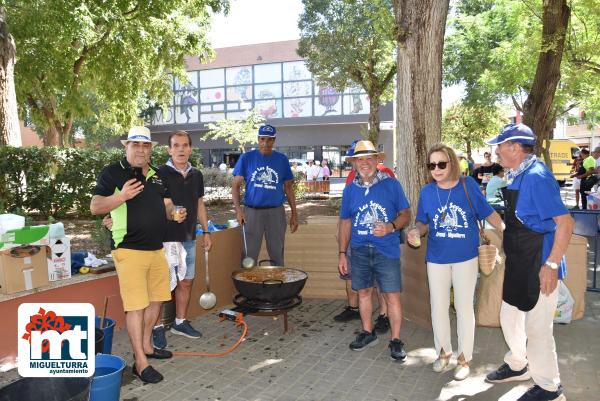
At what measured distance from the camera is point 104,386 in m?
3.21

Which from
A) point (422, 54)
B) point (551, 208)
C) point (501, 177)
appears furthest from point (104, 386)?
point (501, 177)

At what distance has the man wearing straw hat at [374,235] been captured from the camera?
4430 mm

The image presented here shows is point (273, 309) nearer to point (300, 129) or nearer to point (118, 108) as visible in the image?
point (118, 108)

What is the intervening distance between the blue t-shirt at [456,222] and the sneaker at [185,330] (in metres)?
2.62

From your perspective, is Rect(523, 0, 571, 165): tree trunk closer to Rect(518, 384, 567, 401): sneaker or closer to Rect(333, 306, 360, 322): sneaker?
Rect(333, 306, 360, 322): sneaker

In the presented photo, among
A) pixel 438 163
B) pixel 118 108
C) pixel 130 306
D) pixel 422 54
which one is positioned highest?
pixel 118 108

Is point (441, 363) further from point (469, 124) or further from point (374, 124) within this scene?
point (469, 124)

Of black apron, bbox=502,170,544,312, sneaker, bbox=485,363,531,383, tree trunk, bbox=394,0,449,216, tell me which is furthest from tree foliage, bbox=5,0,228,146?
sneaker, bbox=485,363,531,383

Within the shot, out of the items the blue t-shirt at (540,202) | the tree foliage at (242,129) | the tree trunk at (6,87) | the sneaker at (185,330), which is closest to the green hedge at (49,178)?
the tree trunk at (6,87)

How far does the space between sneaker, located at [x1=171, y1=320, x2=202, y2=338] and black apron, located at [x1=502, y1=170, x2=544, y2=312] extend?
3134 mm

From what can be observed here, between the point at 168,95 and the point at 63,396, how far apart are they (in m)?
22.3

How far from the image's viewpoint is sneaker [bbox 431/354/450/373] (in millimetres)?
4172

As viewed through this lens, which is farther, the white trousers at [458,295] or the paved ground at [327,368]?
the white trousers at [458,295]

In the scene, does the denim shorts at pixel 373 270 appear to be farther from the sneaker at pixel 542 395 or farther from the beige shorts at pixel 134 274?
the beige shorts at pixel 134 274
